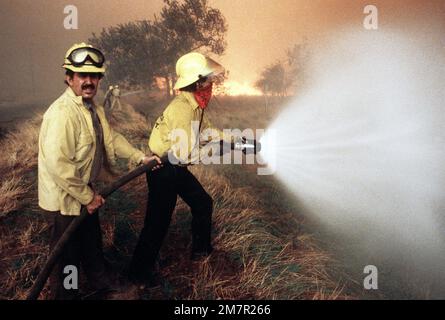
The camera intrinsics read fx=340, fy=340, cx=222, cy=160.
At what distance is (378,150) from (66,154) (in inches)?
601

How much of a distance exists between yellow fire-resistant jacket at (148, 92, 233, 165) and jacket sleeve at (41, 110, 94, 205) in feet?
2.69

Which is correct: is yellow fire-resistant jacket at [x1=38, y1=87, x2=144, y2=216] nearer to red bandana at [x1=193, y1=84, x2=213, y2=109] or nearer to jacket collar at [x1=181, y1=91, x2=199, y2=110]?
jacket collar at [x1=181, y1=91, x2=199, y2=110]

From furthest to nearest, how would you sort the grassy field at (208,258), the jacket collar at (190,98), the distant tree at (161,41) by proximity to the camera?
1. the distant tree at (161,41)
2. the grassy field at (208,258)
3. the jacket collar at (190,98)

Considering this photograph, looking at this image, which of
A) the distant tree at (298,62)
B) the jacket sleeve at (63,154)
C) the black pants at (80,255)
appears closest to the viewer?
the jacket sleeve at (63,154)

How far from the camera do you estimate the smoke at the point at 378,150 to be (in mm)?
6719

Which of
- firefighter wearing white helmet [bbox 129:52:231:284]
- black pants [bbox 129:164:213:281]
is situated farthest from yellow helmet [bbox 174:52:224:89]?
black pants [bbox 129:164:213:281]

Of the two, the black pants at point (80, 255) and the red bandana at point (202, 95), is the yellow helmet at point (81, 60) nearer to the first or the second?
the red bandana at point (202, 95)

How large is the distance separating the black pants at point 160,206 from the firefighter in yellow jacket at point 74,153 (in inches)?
10.6

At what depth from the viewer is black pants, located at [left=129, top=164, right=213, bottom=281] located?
338 centimetres

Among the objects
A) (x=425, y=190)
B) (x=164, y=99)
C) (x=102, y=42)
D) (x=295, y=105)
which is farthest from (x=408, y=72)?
(x=102, y=42)

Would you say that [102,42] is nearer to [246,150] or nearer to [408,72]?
[246,150]

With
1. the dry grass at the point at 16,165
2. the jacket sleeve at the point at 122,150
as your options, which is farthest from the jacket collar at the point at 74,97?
the dry grass at the point at 16,165

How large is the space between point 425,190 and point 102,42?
816 inches

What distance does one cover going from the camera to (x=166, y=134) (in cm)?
331
